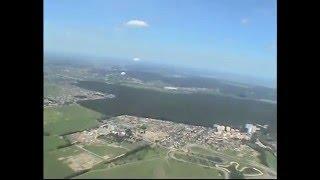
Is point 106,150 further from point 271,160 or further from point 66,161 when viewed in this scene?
point 271,160

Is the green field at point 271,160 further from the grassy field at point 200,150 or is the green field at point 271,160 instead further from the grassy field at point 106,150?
the grassy field at point 106,150

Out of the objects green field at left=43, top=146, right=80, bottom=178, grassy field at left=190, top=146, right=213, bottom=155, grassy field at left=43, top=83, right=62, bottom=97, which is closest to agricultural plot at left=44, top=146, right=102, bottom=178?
green field at left=43, top=146, right=80, bottom=178

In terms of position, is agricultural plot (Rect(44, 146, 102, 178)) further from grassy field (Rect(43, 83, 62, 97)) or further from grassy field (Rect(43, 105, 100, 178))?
grassy field (Rect(43, 83, 62, 97))

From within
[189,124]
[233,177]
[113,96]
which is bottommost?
[233,177]
